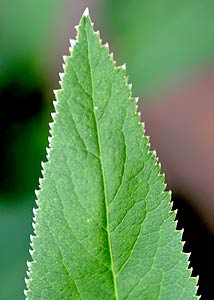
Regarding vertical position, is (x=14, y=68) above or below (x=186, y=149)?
above

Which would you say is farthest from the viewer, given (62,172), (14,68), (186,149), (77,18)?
(77,18)

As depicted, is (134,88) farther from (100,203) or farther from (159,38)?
(100,203)

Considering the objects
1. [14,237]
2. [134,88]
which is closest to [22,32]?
[134,88]

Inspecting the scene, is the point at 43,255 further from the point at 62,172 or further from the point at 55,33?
the point at 55,33

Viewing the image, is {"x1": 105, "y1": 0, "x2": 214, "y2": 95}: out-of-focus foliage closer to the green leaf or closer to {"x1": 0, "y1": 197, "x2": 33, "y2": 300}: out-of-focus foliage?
{"x1": 0, "y1": 197, "x2": 33, "y2": 300}: out-of-focus foliage

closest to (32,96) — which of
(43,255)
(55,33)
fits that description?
(55,33)

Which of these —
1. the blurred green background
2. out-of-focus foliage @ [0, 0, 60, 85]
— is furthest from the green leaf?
out-of-focus foliage @ [0, 0, 60, 85]
